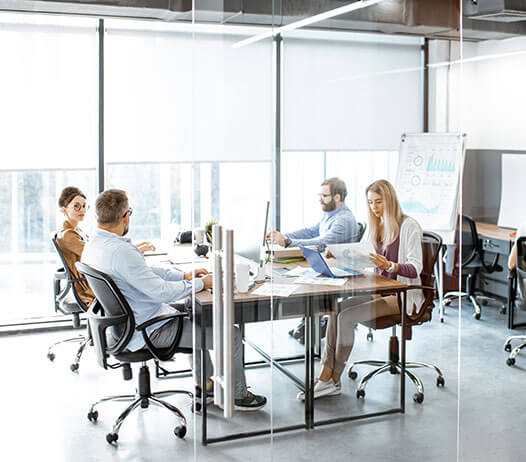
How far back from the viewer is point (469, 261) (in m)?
2.58

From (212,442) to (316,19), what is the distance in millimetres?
1748

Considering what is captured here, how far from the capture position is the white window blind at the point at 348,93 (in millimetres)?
2385

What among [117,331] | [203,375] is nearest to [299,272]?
[203,375]

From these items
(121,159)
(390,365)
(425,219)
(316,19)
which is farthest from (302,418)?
(121,159)

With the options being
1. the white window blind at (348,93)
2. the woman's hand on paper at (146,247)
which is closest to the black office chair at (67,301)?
the woman's hand on paper at (146,247)

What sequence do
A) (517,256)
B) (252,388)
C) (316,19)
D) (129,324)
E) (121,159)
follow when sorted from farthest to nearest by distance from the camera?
1. (121,159)
2. (129,324)
3. (517,256)
4. (252,388)
5. (316,19)

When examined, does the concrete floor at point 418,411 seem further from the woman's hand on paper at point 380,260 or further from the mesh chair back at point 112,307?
the mesh chair back at point 112,307

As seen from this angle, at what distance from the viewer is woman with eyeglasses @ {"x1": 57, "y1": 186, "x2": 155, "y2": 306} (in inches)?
180

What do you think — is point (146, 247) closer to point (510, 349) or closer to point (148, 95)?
point (148, 95)

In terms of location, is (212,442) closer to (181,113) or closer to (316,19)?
(316,19)

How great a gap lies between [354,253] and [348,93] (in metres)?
0.56

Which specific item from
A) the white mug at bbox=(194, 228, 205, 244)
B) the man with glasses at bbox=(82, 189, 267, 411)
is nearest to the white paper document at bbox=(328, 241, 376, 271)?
the white mug at bbox=(194, 228, 205, 244)

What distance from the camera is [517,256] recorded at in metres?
2.76

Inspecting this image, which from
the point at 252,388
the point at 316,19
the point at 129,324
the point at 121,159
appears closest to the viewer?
the point at 316,19
